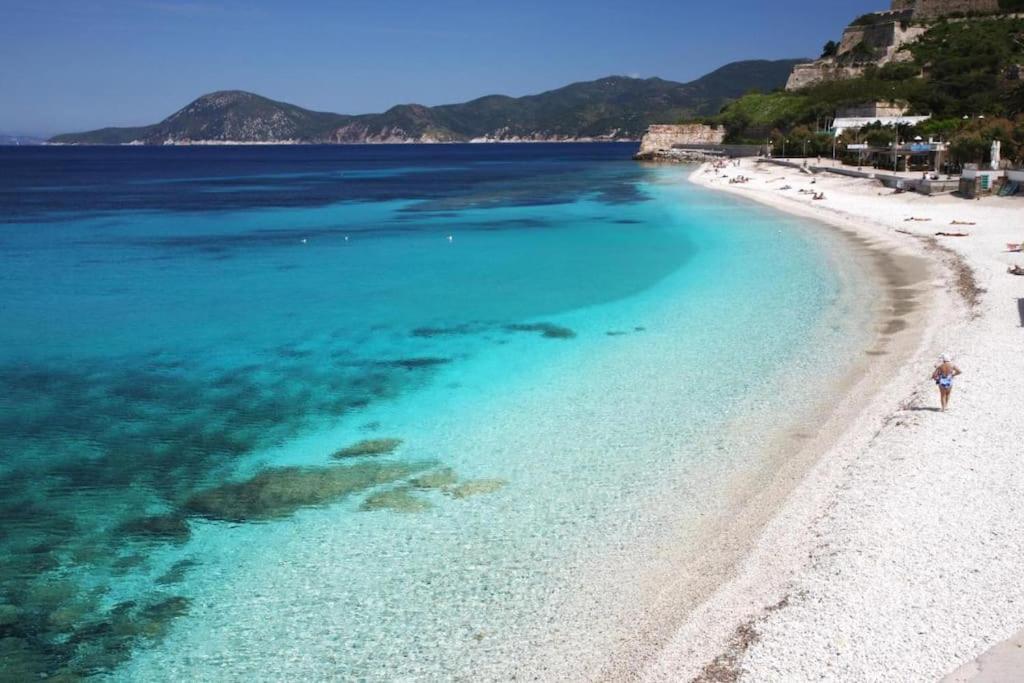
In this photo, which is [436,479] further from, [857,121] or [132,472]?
[857,121]

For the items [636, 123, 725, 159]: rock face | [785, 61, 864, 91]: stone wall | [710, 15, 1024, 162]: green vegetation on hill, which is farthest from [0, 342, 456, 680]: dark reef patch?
[785, 61, 864, 91]: stone wall

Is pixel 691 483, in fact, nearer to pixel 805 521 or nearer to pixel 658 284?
pixel 805 521

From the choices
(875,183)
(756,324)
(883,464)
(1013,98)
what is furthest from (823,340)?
(1013,98)

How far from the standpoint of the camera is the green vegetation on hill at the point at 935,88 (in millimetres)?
84250

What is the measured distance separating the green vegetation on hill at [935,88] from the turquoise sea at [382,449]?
54697mm

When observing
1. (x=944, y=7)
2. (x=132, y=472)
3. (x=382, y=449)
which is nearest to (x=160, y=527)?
(x=132, y=472)

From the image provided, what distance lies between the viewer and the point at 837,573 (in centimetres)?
896

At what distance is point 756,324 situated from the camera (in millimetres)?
21359

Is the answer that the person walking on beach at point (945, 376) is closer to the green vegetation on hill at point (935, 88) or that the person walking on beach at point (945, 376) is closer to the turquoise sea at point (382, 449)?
the turquoise sea at point (382, 449)

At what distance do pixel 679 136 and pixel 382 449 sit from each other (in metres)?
136

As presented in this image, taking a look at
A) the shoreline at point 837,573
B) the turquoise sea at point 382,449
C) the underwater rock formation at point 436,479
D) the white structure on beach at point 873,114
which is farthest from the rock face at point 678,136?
the underwater rock formation at point 436,479

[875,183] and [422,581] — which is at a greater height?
[875,183]

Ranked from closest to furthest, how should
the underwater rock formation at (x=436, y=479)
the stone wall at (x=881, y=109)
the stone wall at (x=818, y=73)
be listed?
the underwater rock formation at (x=436, y=479)
the stone wall at (x=881, y=109)
the stone wall at (x=818, y=73)

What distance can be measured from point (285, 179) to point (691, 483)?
330ft
